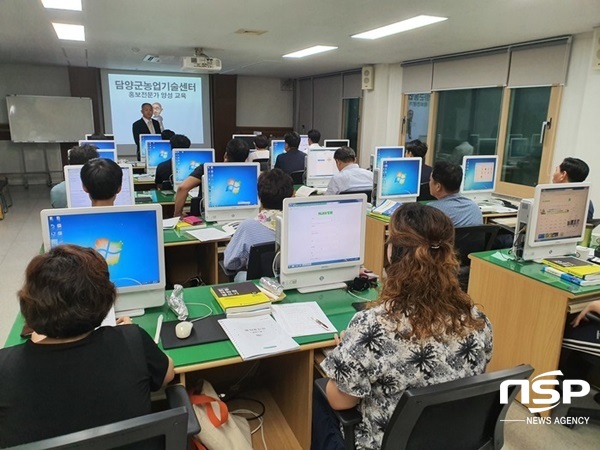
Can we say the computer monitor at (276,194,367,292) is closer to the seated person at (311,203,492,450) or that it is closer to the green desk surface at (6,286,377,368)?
the green desk surface at (6,286,377,368)

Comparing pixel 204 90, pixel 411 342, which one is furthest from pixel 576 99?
pixel 204 90

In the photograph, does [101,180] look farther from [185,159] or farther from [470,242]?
[470,242]

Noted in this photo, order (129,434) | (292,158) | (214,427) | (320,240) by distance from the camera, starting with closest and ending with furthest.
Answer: (129,434) < (214,427) < (320,240) < (292,158)

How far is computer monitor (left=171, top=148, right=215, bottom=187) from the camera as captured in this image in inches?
181

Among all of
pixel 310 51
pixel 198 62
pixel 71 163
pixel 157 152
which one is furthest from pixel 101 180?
pixel 310 51

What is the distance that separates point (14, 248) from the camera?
5.18 m

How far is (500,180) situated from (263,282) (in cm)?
496

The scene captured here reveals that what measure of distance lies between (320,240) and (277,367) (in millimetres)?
708

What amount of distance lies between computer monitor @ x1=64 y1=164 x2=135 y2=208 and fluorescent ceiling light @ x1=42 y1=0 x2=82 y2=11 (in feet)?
6.34

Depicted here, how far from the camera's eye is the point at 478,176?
193 inches

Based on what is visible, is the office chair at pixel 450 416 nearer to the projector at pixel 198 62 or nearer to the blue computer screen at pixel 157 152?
the blue computer screen at pixel 157 152

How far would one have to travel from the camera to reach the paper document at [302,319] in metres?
1.82

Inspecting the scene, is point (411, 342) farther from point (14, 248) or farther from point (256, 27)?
point (14, 248)

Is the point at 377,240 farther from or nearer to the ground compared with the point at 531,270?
nearer to the ground
